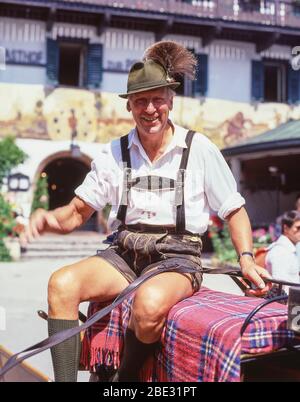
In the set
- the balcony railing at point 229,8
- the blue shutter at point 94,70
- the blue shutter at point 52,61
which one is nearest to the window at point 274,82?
the balcony railing at point 229,8

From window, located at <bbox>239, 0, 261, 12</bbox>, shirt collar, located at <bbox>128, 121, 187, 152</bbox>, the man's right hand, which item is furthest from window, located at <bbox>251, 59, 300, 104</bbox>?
the man's right hand

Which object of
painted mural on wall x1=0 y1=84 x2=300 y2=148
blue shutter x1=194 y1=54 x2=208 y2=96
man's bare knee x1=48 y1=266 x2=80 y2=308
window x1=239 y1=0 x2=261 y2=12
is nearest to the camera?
man's bare knee x1=48 y1=266 x2=80 y2=308

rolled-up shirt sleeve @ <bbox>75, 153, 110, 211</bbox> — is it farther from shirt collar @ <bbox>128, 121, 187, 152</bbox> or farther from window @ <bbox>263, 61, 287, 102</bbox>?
window @ <bbox>263, 61, 287, 102</bbox>

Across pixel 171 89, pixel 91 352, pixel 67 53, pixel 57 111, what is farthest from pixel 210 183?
pixel 67 53

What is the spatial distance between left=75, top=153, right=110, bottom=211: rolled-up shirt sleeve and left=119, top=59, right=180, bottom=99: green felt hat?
48 cm

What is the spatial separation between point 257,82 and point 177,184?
1641 cm

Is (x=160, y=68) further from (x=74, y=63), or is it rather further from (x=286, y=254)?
(x=74, y=63)

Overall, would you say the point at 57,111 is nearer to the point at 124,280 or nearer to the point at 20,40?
the point at 20,40

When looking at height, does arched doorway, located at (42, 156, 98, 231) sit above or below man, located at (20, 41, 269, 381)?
below

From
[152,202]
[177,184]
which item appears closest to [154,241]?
[152,202]

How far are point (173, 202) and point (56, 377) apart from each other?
3.35ft

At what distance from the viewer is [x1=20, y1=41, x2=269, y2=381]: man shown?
2635 millimetres

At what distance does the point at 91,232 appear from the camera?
1783 centimetres

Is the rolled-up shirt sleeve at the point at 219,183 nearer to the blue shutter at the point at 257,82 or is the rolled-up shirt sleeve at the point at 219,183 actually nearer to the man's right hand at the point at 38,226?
the man's right hand at the point at 38,226
